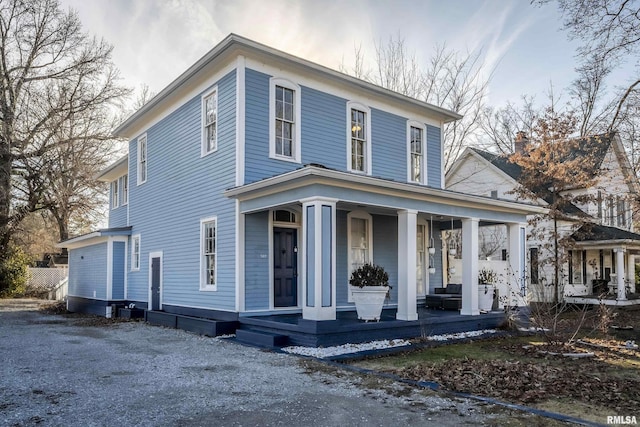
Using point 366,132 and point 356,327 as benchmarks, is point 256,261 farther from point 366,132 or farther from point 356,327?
point 366,132

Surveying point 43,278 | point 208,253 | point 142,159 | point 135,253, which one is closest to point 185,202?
point 208,253

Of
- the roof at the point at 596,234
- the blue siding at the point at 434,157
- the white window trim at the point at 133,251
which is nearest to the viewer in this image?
the blue siding at the point at 434,157

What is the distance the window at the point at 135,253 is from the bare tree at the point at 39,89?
31.9ft

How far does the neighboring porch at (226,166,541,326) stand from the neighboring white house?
5.57 m

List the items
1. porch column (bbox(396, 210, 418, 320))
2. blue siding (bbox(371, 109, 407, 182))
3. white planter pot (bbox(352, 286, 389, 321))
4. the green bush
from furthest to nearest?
the green bush < blue siding (bbox(371, 109, 407, 182)) < porch column (bbox(396, 210, 418, 320)) < white planter pot (bbox(352, 286, 389, 321))

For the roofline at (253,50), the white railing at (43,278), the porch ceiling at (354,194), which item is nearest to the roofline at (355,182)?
the porch ceiling at (354,194)

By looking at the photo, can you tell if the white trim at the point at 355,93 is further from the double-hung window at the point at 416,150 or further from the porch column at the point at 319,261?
the porch column at the point at 319,261

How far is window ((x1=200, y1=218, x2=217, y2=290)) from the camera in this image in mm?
12133

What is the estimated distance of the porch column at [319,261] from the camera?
9.10 m

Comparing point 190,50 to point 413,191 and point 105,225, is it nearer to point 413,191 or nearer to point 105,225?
point 413,191

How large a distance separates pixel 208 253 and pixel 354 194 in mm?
4360

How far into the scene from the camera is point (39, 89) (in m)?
24.2

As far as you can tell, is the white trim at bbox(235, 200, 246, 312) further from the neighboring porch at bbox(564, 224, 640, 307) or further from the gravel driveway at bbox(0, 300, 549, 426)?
the neighboring porch at bbox(564, 224, 640, 307)

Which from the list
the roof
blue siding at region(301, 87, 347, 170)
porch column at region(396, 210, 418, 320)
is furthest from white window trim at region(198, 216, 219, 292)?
the roof
